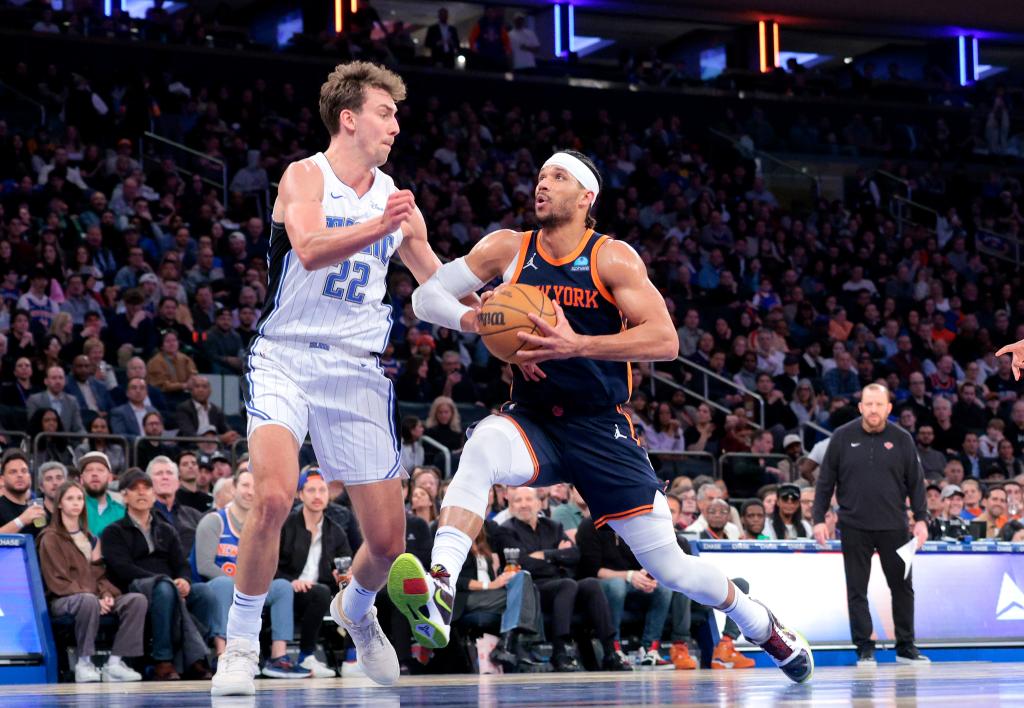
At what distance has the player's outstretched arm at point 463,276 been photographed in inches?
248

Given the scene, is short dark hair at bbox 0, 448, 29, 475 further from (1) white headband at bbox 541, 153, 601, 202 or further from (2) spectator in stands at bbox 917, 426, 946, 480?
(2) spectator in stands at bbox 917, 426, 946, 480

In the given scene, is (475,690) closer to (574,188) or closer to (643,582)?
(574,188)

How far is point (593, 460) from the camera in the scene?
604 cm

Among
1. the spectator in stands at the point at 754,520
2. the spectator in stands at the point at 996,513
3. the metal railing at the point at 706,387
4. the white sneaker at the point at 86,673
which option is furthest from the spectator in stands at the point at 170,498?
the metal railing at the point at 706,387

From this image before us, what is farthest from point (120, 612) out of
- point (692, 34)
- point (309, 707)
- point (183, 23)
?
point (692, 34)

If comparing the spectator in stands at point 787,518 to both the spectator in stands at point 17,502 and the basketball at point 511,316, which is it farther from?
the basketball at point 511,316

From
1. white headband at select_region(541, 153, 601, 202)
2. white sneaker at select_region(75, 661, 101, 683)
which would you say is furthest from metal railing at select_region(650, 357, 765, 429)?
white headband at select_region(541, 153, 601, 202)

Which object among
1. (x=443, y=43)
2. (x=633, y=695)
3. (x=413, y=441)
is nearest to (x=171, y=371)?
(x=413, y=441)

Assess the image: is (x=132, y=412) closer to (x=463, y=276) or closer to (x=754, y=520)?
(x=754, y=520)

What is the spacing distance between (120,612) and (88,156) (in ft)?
32.8

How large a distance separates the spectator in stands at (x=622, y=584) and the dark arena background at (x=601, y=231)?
1.0 inches

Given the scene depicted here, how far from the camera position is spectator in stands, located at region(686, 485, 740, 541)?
12625 millimetres

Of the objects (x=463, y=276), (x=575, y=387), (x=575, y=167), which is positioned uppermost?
(x=575, y=167)

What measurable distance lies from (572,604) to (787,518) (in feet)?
9.27
